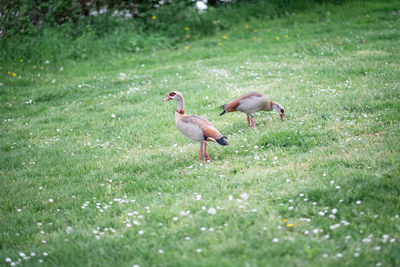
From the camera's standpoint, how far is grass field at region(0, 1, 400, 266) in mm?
4141

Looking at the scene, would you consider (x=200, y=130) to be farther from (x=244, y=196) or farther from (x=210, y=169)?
(x=244, y=196)

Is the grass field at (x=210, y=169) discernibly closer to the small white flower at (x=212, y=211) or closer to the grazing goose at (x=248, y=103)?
the small white flower at (x=212, y=211)

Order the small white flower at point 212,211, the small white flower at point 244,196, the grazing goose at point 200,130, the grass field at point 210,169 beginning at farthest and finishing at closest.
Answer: the grazing goose at point 200,130
the small white flower at point 244,196
the small white flower at point 212,211
the grass field at point 210,169

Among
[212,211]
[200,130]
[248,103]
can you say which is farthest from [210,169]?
[248,103]

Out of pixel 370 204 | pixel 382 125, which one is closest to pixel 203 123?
pixel 370 204

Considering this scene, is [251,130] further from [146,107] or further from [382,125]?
[146,107]

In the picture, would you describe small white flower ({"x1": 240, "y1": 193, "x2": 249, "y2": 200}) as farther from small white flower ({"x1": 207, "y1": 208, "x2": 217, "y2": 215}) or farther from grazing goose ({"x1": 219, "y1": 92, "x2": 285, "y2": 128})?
grazing goose ({"x1": 219, "y1": 92, "x2": 285, "y2": 128})

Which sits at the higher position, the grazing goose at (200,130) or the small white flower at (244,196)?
the grazing goose at (200,130)

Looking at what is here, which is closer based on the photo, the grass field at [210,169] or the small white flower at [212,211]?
the grass field at [210,169]

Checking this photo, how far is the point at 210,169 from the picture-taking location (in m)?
5.98

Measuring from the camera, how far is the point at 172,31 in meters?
17.1

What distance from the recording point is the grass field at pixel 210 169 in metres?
4.14

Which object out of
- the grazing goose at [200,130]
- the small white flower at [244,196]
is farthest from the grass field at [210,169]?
the grazing goose at [200,130]

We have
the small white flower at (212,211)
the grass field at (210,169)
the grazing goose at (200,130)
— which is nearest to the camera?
the grass field at (210,169)
